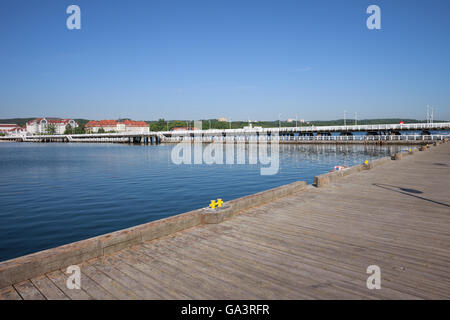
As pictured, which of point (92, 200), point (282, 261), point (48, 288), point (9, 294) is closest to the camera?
point (9, 294)

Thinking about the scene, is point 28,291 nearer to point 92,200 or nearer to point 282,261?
point 282,261

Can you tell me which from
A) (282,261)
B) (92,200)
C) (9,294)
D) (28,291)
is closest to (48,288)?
(28,291)

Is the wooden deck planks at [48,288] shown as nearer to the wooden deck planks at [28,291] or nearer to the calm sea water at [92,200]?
the wooden deck planks at [28,291]

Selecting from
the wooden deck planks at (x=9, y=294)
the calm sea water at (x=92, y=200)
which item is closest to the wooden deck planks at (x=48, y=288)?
the wooden deck planks at (x=9, y=294)

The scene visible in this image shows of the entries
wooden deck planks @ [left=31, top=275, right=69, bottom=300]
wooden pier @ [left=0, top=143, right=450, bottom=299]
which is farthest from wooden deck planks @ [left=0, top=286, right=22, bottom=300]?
wooden deck planks @ [left=31, top=275, right=69, bottom=300]

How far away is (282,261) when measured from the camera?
564 cm

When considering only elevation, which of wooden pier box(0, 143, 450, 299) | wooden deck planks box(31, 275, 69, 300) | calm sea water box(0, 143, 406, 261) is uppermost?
wooden deck planks box(31, 275, 69, 300)

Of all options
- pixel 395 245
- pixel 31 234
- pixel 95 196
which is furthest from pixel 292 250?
pixel 95 196

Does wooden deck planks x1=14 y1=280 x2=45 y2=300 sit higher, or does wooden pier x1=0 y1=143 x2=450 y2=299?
wooden deck planks x1=14 y1=280 x2=45 y2=300

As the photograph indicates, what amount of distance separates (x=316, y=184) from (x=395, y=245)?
284 inches

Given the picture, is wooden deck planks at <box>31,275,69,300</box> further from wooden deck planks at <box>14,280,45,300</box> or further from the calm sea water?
the calm sea water

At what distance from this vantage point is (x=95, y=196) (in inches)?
825

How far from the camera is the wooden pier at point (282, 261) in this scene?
4535 millimetres

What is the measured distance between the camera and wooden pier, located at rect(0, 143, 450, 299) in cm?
454
